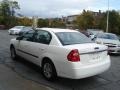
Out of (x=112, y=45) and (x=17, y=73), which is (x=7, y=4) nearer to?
(x=112, y=45)

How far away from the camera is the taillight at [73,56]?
5.74 m

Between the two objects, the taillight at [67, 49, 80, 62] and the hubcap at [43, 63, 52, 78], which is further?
the hubcap at [43, 63, 52, 78]

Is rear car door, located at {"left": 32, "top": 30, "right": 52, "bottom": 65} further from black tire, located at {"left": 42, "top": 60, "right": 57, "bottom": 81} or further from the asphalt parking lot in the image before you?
the asphalt parking lot

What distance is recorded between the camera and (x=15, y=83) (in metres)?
6.21

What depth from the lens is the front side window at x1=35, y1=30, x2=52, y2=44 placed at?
679 centimetres

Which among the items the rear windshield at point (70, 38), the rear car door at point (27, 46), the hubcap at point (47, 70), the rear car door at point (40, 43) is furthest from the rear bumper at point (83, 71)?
the rear car door at point (27, 46)

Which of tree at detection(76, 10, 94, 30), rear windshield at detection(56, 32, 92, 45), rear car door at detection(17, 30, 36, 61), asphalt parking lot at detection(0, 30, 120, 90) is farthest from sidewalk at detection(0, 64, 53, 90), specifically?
tree at detection(76, 10, 94, 30)

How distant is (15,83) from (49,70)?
1070mm

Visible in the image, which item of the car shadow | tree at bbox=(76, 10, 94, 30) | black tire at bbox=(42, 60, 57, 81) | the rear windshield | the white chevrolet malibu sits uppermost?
tree at bbox=(76, 10, 94, 30)

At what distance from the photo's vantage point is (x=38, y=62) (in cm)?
712

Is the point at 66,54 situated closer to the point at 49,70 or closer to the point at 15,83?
the point at 49,70

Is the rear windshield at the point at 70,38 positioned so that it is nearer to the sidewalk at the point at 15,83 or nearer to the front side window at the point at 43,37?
the front side window at the point at 43,37

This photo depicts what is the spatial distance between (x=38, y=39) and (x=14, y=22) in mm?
59382

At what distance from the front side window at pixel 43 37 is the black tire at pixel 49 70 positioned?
67cm
